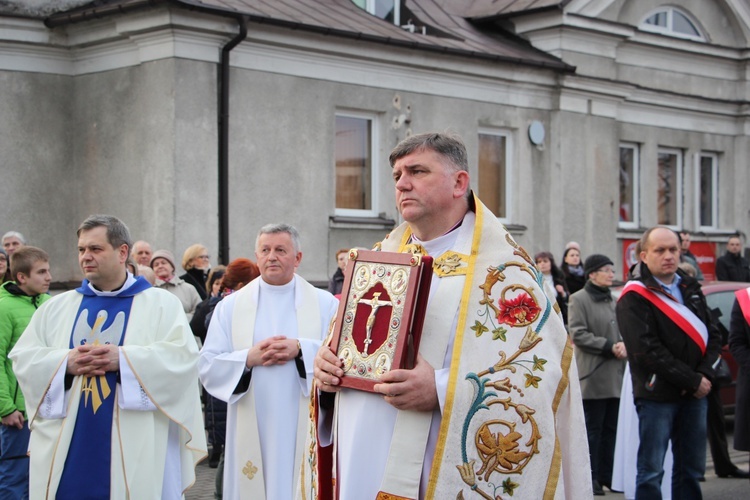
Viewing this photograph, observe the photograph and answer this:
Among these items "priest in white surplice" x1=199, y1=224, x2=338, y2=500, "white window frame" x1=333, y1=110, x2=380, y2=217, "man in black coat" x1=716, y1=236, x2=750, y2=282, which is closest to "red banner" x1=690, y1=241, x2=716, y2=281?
"man in black coat" x1=716, y1=236, x2=750, y2=282

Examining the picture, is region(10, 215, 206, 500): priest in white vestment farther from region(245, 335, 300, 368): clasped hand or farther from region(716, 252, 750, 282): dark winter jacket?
region(716, 252, 750, 282): dark winter jacket

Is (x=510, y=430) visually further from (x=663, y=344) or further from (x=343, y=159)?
(x=343, y=159)

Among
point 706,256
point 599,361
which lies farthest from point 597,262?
point 706,256

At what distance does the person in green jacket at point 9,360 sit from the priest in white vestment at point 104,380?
126 cm

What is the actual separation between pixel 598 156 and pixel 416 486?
51.0 ft

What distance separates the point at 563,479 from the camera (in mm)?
4367

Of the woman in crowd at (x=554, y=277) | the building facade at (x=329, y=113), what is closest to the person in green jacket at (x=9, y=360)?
the building facade at (x=329, y=113)

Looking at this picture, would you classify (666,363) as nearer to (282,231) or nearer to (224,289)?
(282,231)

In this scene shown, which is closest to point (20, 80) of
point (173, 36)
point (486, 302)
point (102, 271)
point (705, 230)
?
point (173, 36)

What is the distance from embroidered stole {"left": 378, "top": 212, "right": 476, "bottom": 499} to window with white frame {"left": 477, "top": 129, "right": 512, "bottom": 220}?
45.0ft

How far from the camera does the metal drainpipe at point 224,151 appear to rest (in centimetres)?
1430

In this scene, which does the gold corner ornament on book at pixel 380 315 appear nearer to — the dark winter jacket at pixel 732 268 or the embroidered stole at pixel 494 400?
the embroidered stole at pixel 494 400

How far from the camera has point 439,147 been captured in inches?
172

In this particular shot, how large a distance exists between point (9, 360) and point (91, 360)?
5.96 ft
